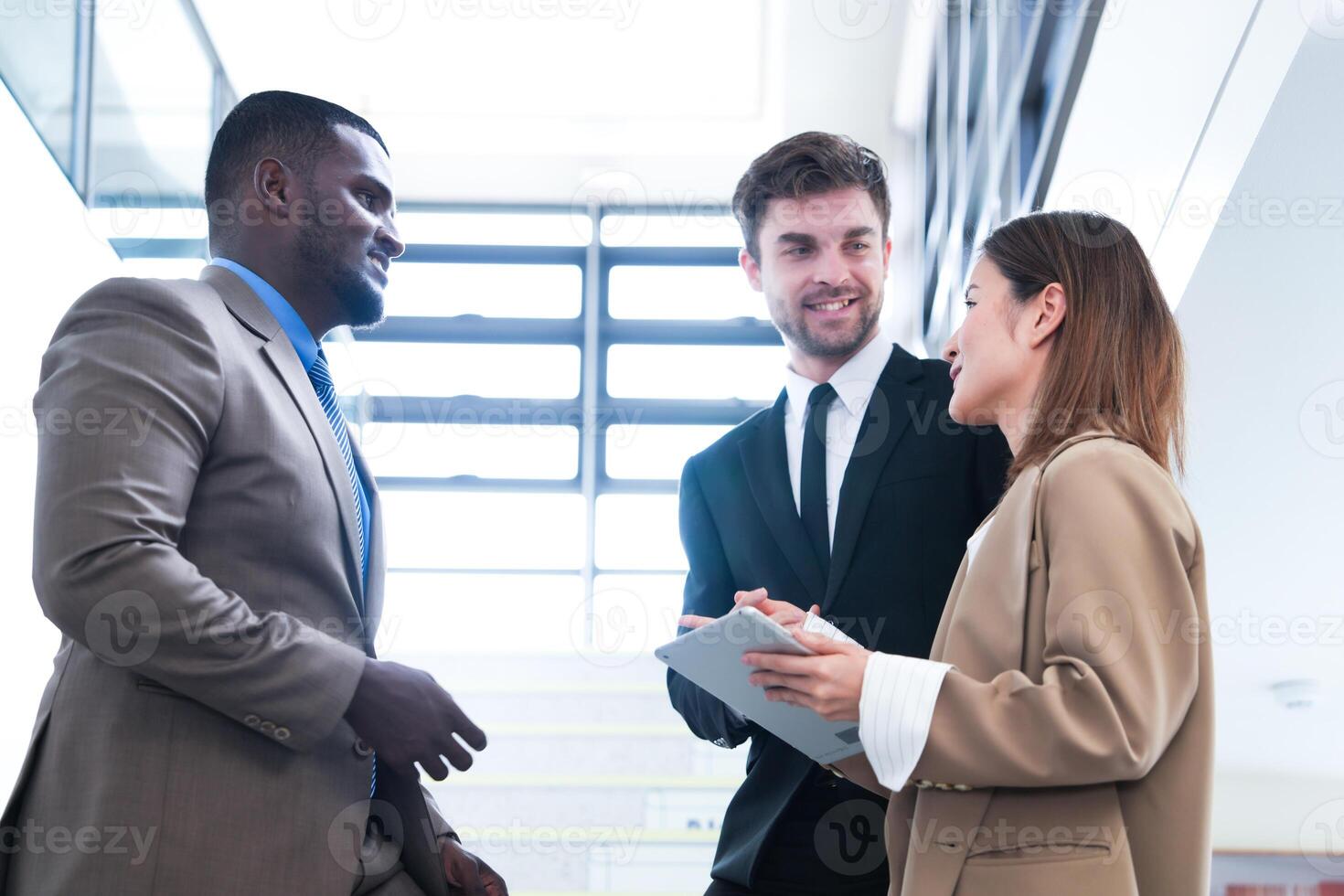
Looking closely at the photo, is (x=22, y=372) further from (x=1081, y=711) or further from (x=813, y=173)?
(x=1081, y=711)

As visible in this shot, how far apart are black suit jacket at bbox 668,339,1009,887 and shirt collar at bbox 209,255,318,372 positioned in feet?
2.89

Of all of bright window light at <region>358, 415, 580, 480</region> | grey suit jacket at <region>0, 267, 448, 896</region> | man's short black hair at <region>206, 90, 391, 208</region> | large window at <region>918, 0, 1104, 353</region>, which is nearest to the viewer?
grey suit jacket at <region>0, 267, 448, 896</region>

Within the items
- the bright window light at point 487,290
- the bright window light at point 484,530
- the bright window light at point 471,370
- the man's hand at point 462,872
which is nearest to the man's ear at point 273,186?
the man's hand at point 462,872

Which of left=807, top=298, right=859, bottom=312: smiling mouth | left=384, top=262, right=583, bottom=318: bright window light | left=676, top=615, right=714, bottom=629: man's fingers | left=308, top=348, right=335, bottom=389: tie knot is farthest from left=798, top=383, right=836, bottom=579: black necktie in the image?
left=384, top=262, right=583, bottom=318: bright window light

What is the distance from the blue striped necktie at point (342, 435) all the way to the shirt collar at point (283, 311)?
34mm

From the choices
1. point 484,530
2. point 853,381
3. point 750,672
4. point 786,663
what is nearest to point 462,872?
point 750,672

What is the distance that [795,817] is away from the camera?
226 centimetres

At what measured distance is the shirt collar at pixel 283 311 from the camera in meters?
2.17

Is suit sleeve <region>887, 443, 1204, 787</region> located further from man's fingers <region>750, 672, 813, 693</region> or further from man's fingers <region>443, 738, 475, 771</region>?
man's fingers <region>443, 738, 475, 771</region>

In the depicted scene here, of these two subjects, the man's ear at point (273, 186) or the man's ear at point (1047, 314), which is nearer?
the man's ear at point (1047, 314)

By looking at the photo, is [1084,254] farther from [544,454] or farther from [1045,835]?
[544,454]

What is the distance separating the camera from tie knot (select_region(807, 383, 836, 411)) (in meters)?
2.60

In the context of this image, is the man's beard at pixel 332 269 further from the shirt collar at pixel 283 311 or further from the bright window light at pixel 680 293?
the bright window light at pixel 680 293

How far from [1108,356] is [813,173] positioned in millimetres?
1060
